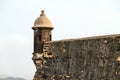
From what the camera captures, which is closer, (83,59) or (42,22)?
(83,59)

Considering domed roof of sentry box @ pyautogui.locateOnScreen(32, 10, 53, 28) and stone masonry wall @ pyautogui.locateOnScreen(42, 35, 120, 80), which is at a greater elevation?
domed roof of sentry box @ pyautogui.locateOnScreen(32, 10, 53, 28)

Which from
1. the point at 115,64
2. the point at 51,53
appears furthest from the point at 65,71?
the point at 115,64

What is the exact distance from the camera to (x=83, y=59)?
2745 centimetres

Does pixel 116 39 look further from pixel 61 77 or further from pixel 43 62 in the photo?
pixel 43 62

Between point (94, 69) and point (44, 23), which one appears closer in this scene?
point (94, 69)

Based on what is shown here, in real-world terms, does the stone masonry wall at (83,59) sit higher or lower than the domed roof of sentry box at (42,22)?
lower

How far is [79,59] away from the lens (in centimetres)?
2778

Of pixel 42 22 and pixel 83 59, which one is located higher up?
pixel 42 22

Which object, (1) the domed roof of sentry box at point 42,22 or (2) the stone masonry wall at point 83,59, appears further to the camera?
(1) the domed roof of sentry box at point 42,22

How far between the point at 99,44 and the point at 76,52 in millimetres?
2106

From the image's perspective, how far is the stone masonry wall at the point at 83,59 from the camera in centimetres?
2556

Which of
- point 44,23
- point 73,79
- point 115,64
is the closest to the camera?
point 115,64

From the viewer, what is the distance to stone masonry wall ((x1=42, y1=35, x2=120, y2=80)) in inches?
1006

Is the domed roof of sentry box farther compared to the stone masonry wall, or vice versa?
the domed roof of sentry box
